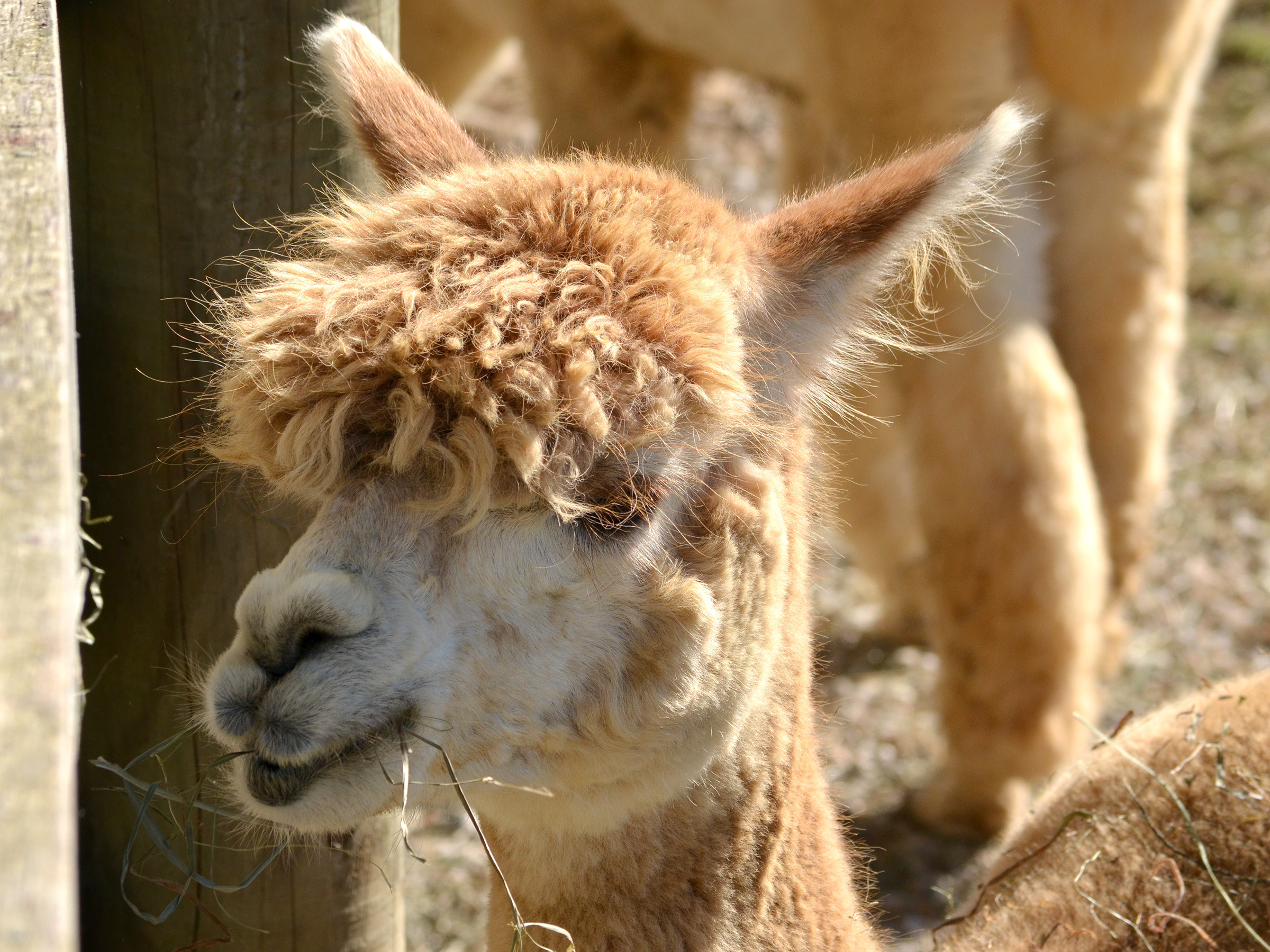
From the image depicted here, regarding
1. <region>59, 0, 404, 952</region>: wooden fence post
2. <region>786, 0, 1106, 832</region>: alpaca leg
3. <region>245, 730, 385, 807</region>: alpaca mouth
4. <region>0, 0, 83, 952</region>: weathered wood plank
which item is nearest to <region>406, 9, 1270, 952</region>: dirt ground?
<region>786, 0, 1106, 832</region>: alpaca leg

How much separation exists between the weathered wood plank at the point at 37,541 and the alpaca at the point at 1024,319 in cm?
237

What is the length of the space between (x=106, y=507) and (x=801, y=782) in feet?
4.87

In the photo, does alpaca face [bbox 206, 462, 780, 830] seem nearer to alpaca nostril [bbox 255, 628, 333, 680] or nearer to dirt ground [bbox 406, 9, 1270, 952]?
alpaca nostril [bbox 255, 628, 333, 680]

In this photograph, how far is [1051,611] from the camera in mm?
4082

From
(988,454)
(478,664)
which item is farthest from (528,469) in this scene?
(988,454)

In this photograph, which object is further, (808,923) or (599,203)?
(808,923)

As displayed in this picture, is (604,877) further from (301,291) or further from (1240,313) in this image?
(1240,313)

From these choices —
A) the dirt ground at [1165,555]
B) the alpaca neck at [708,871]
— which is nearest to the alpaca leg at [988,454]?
the dirt ground at [1165,555]

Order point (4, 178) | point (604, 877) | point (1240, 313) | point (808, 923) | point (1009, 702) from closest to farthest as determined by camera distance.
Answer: point (4, 178) → point (604, 877) → point (808, 923) → point (1009, 702) → point (1240, 313)

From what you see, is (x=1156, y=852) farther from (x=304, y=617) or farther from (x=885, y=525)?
(x=885, y=525)

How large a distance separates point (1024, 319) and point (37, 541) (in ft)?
12.3

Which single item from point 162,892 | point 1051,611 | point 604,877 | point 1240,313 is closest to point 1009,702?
point 1051,611

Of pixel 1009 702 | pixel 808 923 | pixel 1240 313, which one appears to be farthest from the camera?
pixel 1240 313

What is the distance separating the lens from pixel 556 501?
5.50 feet
